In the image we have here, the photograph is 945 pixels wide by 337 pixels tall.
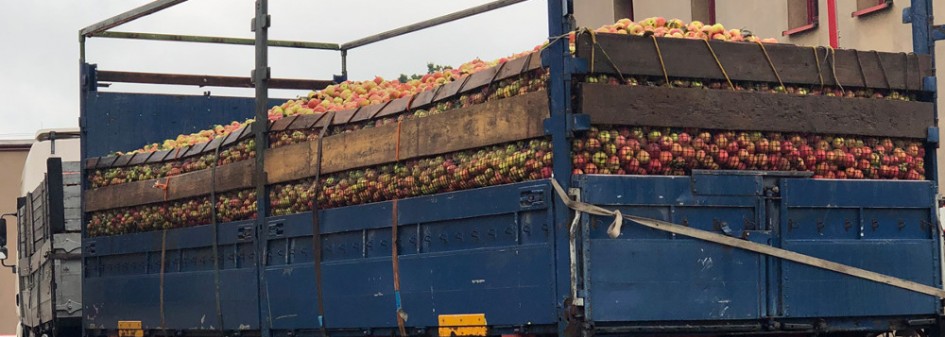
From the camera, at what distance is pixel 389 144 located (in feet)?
32.7

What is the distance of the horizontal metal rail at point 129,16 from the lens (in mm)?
14009

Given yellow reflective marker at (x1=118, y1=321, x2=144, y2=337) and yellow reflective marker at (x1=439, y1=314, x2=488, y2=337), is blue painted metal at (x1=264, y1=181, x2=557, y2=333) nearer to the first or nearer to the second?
yellow reflective marker at (x1=439, y1=314, x2=488, y2=337)

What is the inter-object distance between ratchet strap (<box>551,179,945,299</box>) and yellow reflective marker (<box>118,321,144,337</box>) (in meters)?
7.02

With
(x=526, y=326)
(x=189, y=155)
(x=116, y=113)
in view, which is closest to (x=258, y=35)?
(x=189, y=155)

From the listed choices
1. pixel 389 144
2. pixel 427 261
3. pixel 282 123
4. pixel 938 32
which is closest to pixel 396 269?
pixel 427 261

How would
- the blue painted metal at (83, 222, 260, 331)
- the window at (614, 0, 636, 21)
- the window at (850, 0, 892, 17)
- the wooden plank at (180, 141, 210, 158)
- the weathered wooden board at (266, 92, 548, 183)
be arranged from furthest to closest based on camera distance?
the window at (614, 0, 636, 21) < the window at (850, 0, 892, 17) < the wooden plank at (180, 141, 210, 158) < the blue painted metal at (83, 222, 260, 331) < the weathered wooden board at (266, 92, 548, 183)

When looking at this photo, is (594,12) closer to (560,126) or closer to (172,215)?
(172,215)

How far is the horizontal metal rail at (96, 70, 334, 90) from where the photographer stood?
15656mm

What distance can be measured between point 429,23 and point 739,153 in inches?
252

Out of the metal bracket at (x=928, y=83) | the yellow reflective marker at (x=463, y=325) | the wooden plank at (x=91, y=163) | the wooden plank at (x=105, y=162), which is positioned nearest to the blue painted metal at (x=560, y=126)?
the yellow reflective marker at (x=463, y=325)

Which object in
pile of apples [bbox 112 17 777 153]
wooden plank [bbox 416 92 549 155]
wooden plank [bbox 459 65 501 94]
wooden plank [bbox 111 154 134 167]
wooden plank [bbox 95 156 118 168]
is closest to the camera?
wooden plank [bbox 416 92 549 155]

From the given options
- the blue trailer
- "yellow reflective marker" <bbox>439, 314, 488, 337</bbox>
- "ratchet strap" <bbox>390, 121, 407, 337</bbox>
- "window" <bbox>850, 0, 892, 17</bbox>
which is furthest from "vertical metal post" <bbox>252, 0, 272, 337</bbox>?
"window" <bbox>850, 0, 892, 17</bbox>

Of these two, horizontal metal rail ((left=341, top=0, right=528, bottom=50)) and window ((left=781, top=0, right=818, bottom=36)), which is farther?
window ((left=781, top=0, right=818, bottom=36))

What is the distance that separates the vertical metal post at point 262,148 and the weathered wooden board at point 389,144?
4.9 inches
